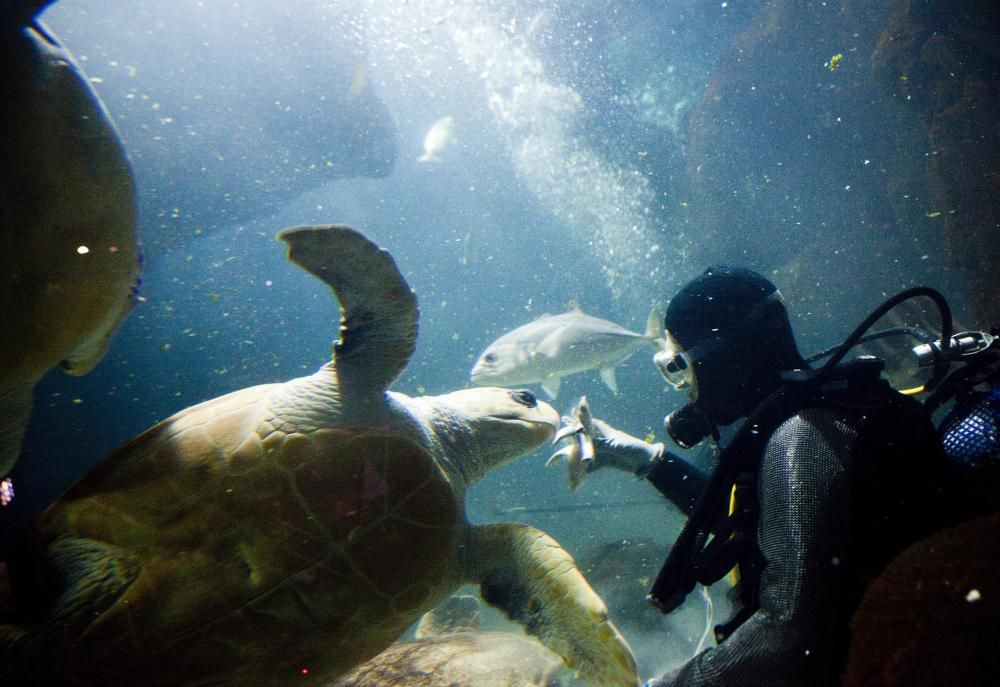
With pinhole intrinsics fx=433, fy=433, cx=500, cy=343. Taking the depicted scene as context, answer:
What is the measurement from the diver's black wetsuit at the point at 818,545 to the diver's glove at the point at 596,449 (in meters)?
1.53

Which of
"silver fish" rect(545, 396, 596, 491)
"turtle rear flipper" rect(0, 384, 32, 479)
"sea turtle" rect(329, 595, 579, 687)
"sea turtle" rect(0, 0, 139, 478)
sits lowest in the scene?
"sea turtle" rect(329, 595, 579, 687)

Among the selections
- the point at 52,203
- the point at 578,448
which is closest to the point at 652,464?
the point at 578,448

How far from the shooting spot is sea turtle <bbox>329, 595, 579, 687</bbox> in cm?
246

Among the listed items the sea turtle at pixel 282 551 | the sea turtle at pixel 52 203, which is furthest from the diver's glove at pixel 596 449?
the sea turtle at pixel 52 203

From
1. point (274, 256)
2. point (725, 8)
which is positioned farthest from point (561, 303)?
point (725, 8)

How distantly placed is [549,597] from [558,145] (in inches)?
865

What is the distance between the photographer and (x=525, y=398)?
2.92 m

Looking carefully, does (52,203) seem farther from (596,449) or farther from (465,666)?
(596,449)

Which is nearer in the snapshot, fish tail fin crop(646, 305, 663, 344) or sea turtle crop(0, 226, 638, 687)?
sea turtle crop(0, 226, 638, 687)

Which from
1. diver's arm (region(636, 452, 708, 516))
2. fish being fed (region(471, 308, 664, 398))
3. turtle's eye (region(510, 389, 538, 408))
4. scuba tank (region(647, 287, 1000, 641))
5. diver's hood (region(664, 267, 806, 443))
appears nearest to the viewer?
scuba tank (region(647, 287, 1000, 641))

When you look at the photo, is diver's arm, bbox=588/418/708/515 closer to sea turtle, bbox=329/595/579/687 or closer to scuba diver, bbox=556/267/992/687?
scuba diver, bbox=556/267/992/687

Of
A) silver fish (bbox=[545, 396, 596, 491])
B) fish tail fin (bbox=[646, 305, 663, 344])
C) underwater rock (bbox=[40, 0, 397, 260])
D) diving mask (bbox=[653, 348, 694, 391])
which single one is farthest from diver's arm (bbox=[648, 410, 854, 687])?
underwater rock (bbox=[40, 0, 397, 260])

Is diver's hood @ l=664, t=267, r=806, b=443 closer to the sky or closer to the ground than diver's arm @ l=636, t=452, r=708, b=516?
closer to the sky

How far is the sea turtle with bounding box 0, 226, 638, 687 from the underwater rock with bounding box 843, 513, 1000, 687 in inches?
48.3
